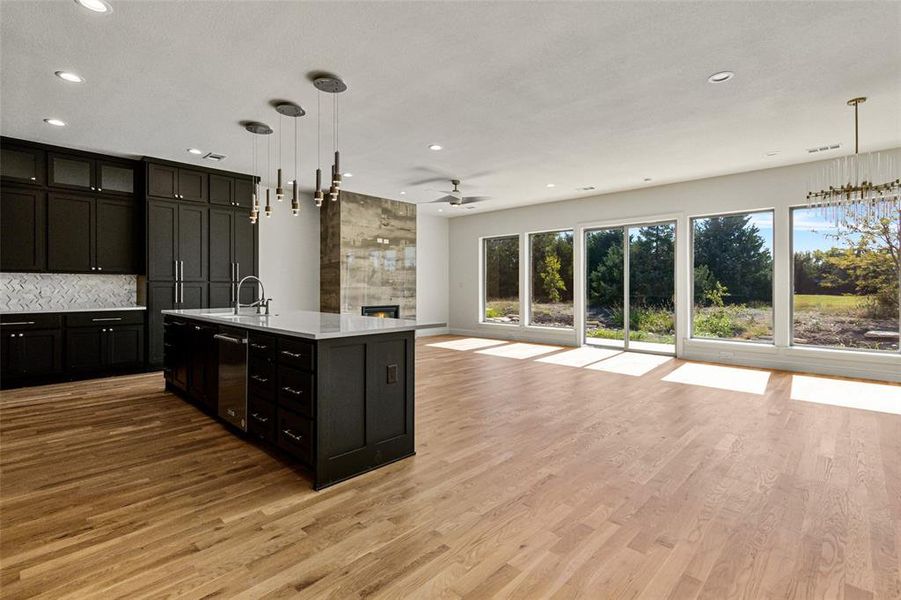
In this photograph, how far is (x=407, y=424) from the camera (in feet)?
10.4

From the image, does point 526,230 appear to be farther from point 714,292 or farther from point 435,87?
point 435,87

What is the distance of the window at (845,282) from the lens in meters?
5.73

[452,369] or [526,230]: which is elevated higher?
[526,230]

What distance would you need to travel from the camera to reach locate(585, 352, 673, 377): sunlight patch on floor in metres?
6.41

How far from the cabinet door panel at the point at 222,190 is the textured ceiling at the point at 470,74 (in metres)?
0.93

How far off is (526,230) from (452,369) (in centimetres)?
442

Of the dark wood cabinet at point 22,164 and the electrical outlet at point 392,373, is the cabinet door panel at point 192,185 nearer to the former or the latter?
the dark wood cabinet at point 22,164

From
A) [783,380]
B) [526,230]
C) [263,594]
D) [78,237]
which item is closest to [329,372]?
[263,594]

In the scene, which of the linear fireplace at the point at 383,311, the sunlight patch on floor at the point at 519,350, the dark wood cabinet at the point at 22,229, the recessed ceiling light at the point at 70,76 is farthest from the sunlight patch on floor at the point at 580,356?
the dark wood cabinet at the point at 22,229

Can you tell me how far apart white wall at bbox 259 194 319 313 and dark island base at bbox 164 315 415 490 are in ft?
16.3

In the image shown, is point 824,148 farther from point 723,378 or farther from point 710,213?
point 723,378

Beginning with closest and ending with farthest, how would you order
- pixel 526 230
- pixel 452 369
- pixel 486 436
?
pixel 486 436 → pixel 452 369 → pixel 526 230

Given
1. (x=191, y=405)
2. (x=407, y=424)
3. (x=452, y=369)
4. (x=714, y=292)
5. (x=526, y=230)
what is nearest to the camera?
(x=407, y=424)

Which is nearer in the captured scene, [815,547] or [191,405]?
[815,547]
